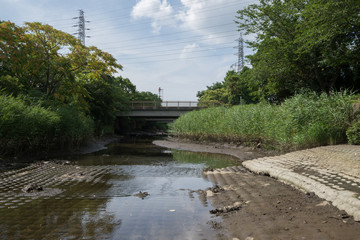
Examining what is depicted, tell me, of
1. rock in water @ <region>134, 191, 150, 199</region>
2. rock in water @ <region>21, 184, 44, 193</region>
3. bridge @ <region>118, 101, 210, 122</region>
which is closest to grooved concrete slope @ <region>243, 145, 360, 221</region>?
rock in water @ <region>134, 191, 150, 199</region>

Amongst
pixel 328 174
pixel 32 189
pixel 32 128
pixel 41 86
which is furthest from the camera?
pixel 41 86

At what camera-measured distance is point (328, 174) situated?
5.93 metres

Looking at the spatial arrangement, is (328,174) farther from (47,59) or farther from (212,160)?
(47,59)

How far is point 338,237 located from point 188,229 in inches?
76.6

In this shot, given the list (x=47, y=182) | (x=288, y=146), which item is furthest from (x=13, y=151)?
(x=288, y=146)

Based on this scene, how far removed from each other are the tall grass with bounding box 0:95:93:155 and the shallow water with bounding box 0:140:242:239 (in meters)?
2.66

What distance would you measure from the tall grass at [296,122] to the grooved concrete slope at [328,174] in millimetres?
1990

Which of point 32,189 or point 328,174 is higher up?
point 328,174

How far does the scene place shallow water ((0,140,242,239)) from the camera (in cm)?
386

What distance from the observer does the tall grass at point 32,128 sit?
33.4ft

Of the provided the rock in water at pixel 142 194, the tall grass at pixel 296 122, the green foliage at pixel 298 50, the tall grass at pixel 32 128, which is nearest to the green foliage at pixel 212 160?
the tall grass at pixel 296 122

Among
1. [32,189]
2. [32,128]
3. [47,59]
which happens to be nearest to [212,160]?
[32,128]

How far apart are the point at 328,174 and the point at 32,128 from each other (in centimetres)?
1106

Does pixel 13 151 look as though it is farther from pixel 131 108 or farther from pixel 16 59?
pixel 131 108
